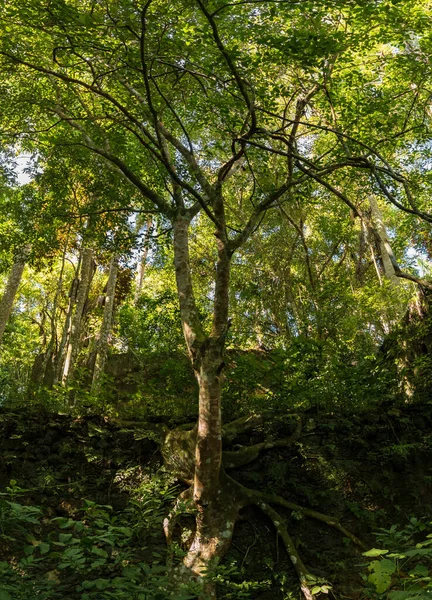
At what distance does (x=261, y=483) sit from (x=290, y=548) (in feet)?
3.43

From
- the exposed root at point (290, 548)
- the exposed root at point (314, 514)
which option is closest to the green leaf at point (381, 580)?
the exposed root at point (290, 548)

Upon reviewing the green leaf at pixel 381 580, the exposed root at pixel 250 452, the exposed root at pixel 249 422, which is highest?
the exposed root at pixel 249 422

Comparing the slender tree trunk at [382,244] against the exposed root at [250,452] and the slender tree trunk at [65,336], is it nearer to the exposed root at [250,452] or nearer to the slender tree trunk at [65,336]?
the exposed root at [250,452]

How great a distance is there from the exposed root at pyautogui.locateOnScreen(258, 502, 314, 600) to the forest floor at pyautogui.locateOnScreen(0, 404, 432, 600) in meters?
0.14

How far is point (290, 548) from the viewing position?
17.6ft

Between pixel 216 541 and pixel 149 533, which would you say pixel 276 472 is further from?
pixel 149 533

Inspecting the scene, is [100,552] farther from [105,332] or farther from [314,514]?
[105,332]

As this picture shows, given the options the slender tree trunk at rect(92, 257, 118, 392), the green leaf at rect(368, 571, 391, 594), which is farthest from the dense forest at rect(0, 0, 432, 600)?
the slender tree trunk at rect(92, 257, 118, 392)

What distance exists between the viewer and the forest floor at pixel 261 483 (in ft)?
17.4

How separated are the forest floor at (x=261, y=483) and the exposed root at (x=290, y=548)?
0.46ft

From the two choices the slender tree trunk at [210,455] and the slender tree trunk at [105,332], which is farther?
the slender tree trunk at [105,332]

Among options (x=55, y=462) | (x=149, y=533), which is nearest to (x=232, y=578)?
(x=149, y=533)

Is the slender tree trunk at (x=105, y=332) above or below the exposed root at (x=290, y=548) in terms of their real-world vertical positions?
above


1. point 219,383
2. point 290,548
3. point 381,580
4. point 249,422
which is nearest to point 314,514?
point 290,548
